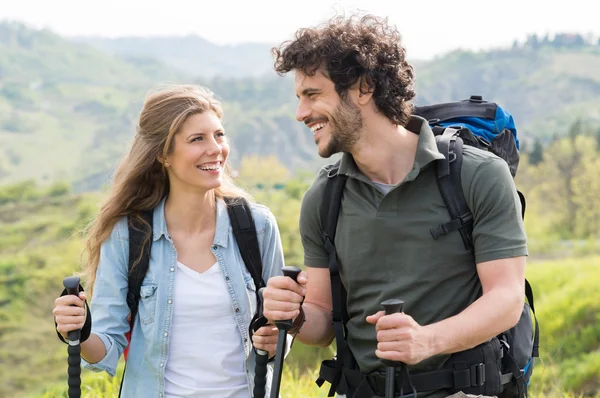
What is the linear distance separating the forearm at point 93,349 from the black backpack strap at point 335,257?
92 centimetres

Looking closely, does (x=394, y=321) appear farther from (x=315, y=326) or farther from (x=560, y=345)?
(x=560, y=345)

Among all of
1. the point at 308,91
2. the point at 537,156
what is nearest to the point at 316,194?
the point at 308,91

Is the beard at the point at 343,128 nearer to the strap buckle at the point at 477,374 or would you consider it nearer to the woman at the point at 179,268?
the woman at the point at 179,268

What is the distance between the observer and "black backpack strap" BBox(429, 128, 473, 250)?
8.99 ft

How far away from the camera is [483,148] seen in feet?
9.70

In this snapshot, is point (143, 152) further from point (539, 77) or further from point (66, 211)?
point (539, 77)

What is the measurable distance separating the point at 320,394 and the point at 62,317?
2.52 metres

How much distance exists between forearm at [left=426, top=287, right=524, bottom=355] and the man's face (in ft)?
2.28

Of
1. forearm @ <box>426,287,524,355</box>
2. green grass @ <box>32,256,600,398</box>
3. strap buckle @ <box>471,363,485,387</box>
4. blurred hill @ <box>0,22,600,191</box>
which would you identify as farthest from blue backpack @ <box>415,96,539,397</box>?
blurred hill @ <box>0,22,600,191</box>

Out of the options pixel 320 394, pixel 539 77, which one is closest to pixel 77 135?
pixel 539 77

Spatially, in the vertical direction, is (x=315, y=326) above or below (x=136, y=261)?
below

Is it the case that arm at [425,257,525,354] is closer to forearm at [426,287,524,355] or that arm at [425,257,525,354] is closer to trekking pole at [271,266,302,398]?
forearm at [426,287,524,355]

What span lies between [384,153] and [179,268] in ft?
3.32

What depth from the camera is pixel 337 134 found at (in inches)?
114
